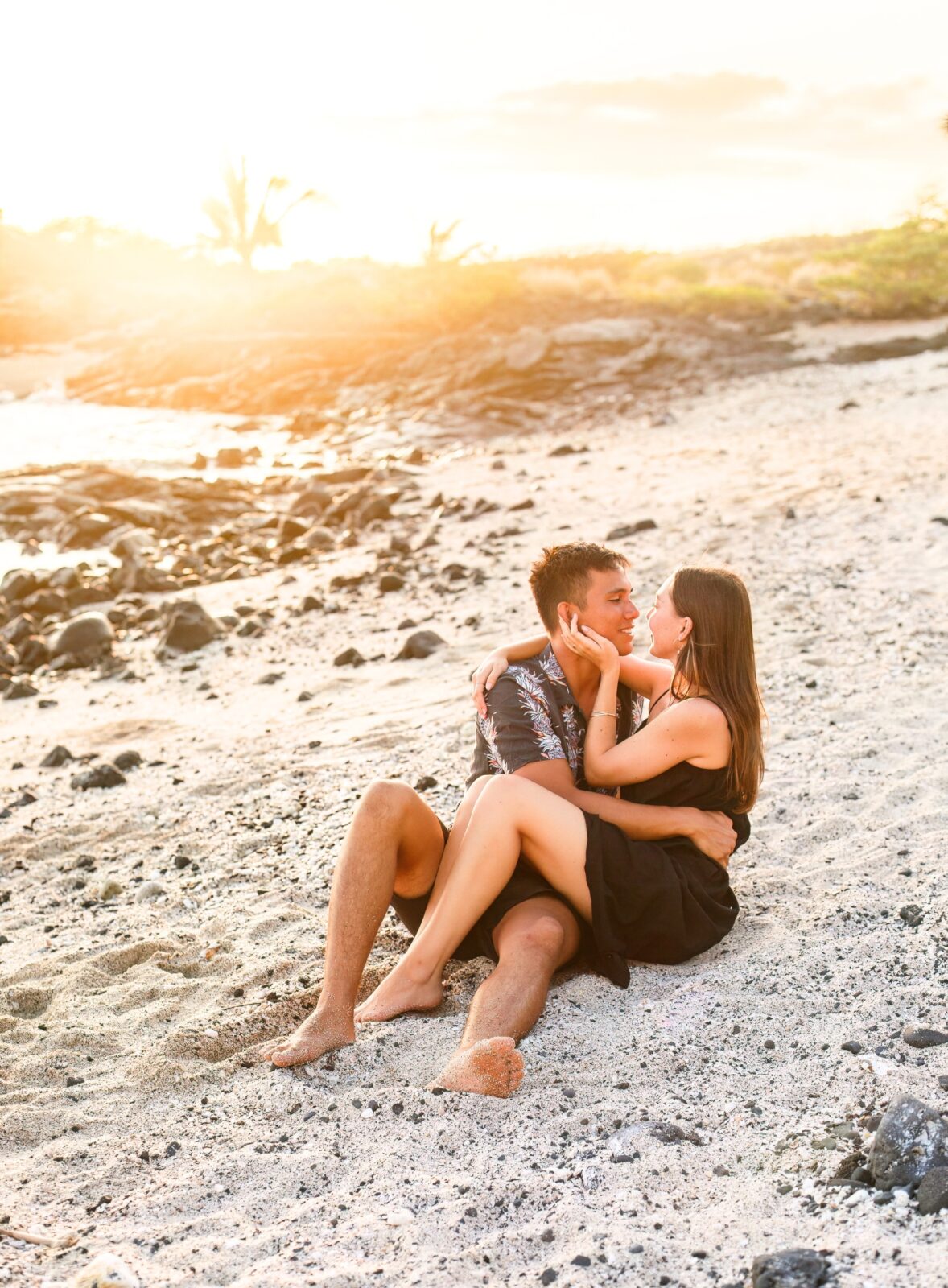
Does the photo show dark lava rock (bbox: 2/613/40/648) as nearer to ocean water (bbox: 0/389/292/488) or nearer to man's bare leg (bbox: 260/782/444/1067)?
man's bare leg (bbox: 260/782/444/1067)

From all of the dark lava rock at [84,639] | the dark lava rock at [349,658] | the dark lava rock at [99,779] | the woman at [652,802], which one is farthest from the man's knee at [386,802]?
the dark lava rock at [84,639]

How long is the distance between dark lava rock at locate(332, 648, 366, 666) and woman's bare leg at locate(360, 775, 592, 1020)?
396cm

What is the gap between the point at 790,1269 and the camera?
7.54 feet

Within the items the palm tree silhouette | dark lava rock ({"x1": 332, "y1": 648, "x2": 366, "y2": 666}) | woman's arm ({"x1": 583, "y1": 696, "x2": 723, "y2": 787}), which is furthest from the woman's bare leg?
the palm tree silhouette

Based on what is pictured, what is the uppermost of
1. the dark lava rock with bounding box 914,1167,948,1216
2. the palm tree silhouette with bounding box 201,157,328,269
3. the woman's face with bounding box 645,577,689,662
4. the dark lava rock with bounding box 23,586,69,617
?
the palm tree silhouette with bounding box 201,157,328,269

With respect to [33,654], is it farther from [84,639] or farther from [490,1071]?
[490,1071]

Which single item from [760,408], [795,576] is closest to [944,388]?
[760,408]

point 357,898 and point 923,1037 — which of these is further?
point 357,898

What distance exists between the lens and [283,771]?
19.1 ft

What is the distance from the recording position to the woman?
11.7ft

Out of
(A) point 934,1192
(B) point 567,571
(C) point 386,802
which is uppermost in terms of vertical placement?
(B) point 567,571

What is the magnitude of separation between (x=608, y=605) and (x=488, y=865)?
88 cm

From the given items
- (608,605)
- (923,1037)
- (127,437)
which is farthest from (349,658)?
(127,437)

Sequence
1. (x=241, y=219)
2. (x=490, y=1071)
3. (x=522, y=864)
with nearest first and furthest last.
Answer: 1. (x=490, y=1071)
2. (x=522, y=864)
3. (x=241, y=219)
